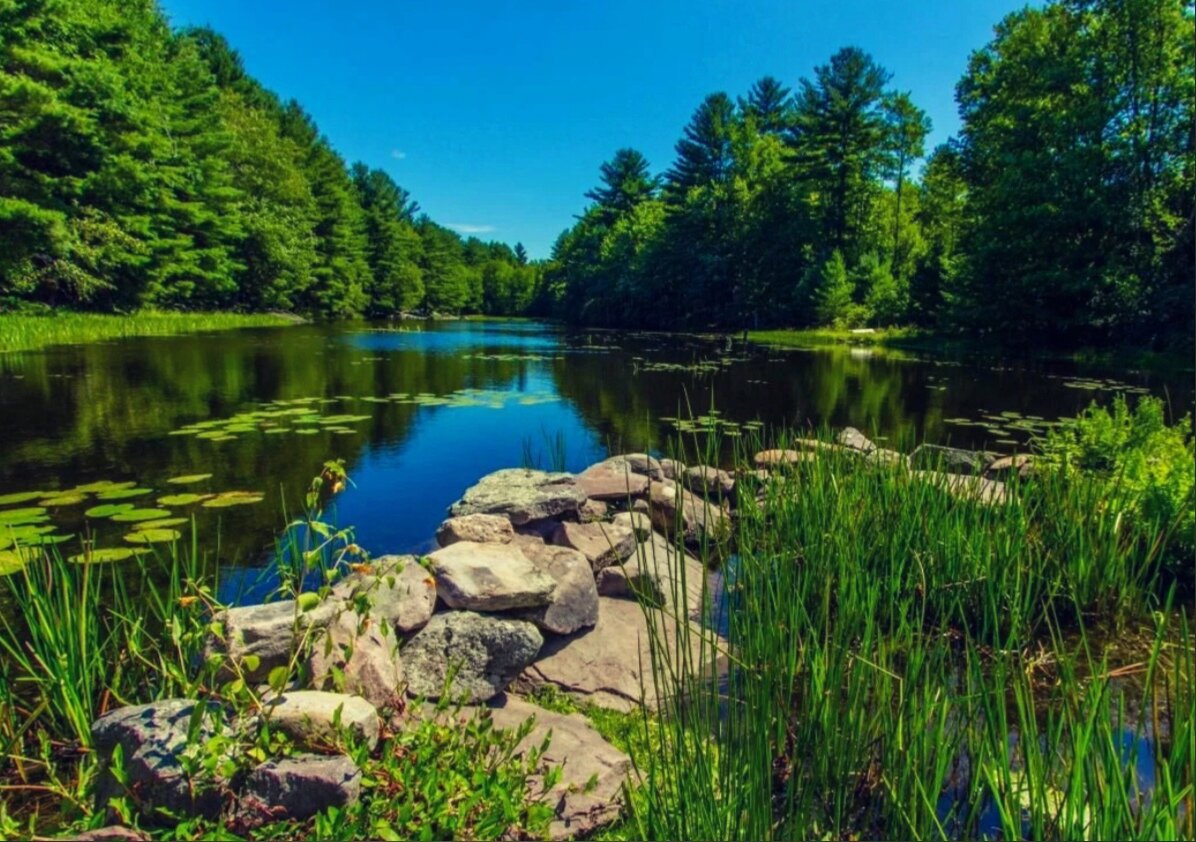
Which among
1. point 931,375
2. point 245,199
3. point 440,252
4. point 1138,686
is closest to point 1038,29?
point 931,375

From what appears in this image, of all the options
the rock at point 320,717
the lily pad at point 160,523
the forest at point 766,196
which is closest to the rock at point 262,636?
the rock at point 320,717

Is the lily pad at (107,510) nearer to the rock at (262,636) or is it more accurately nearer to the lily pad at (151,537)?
the lily pad at (151,537)

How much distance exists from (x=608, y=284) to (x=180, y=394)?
133 feet

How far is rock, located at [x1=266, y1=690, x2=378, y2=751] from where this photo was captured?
189 centimetres

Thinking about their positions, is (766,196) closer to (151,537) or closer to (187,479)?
(187,479)

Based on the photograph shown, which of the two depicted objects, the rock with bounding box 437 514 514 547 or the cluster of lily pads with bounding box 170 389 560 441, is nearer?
the rock with bounding box 437 514 514 547

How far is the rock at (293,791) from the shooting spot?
5.58 ft

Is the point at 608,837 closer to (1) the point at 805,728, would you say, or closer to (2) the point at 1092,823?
(1) the point at 805,728

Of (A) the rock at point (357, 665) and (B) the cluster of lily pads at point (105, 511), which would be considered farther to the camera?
(B) the cluster of lily pads at point (105, 511)

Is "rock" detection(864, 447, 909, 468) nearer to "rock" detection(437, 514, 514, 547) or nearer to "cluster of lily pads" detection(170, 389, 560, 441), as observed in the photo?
"rock" detection(437, 514, 514, 547)

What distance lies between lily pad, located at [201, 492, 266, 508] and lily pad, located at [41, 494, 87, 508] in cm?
87

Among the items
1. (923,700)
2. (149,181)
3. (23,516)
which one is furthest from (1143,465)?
(149,181)

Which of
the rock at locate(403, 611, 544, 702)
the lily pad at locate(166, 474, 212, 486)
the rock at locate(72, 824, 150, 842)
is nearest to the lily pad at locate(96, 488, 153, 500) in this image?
the lily pad at locate(166, 474, 212, 486)

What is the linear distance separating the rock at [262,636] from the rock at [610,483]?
2856 millimetres
